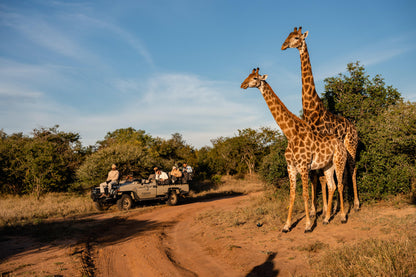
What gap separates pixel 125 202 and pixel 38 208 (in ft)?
12.6

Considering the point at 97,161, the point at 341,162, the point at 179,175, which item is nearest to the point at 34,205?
the point at 97,161

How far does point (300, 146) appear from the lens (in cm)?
830

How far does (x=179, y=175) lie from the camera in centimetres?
1644

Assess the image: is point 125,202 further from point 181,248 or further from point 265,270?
point 265,270

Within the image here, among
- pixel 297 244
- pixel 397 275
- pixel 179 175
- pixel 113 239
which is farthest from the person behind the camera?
pixel 179 175

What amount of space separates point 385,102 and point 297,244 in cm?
950

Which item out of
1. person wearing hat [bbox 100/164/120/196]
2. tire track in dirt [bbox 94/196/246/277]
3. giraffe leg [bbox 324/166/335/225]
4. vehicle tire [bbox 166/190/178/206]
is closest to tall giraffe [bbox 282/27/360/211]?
giraffe leg [bbox 324/166/335/225]

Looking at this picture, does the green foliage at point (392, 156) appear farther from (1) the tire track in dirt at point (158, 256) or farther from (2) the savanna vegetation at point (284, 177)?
(1) the tire track in dirt at point (158, 256)

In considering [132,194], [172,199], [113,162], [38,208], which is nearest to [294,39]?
[132,194]

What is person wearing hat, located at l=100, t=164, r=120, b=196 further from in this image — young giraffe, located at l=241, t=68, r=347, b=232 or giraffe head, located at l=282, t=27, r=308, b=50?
giraffe head, located at l=282, t=27, r=308, b=50

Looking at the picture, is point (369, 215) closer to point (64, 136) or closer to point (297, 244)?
point (297, 244)

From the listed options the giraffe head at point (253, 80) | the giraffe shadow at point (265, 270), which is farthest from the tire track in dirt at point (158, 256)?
the giraffe head at point (253, 80)

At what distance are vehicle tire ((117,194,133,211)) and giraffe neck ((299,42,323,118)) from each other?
9.38m

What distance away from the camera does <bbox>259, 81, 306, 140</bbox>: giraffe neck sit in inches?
334
